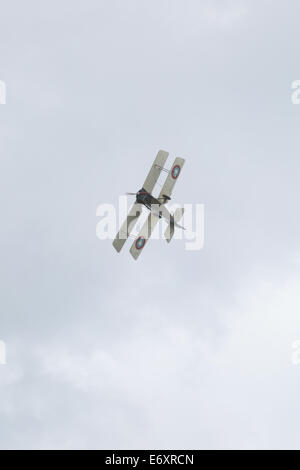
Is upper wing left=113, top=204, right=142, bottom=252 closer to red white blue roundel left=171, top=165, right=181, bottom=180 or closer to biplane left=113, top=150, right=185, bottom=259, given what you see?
biplane left=113, top=150, right=185, bottom=259

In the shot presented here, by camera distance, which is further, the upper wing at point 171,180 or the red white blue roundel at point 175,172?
the red white blue roundel at point 175,172

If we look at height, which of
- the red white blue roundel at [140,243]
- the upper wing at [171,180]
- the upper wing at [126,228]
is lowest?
the red white blue roundel at [140,243]

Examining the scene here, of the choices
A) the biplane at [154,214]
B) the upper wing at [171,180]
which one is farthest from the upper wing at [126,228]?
the upper wing at [171,180]

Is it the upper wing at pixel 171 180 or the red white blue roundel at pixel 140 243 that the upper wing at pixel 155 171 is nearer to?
the upper wing at pixel 171 180

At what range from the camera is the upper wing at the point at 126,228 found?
8800 centimetres

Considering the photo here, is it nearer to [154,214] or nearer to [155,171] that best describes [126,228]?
[154,214]

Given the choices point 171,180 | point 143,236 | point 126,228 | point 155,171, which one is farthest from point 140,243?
point 155,171

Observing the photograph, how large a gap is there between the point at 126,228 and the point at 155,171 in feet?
23.9

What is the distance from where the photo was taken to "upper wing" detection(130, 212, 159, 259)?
88000 mm

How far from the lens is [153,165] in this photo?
8862 centimetres

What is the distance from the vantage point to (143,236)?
88250mm

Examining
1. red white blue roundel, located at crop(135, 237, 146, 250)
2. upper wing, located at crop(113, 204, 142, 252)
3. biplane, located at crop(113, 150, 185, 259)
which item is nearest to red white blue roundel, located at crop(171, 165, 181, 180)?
biplane, located at crop(113, 150, 185, 259)

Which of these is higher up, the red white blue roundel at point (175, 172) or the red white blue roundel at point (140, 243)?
the red white blue roundel at point (175, 172)
